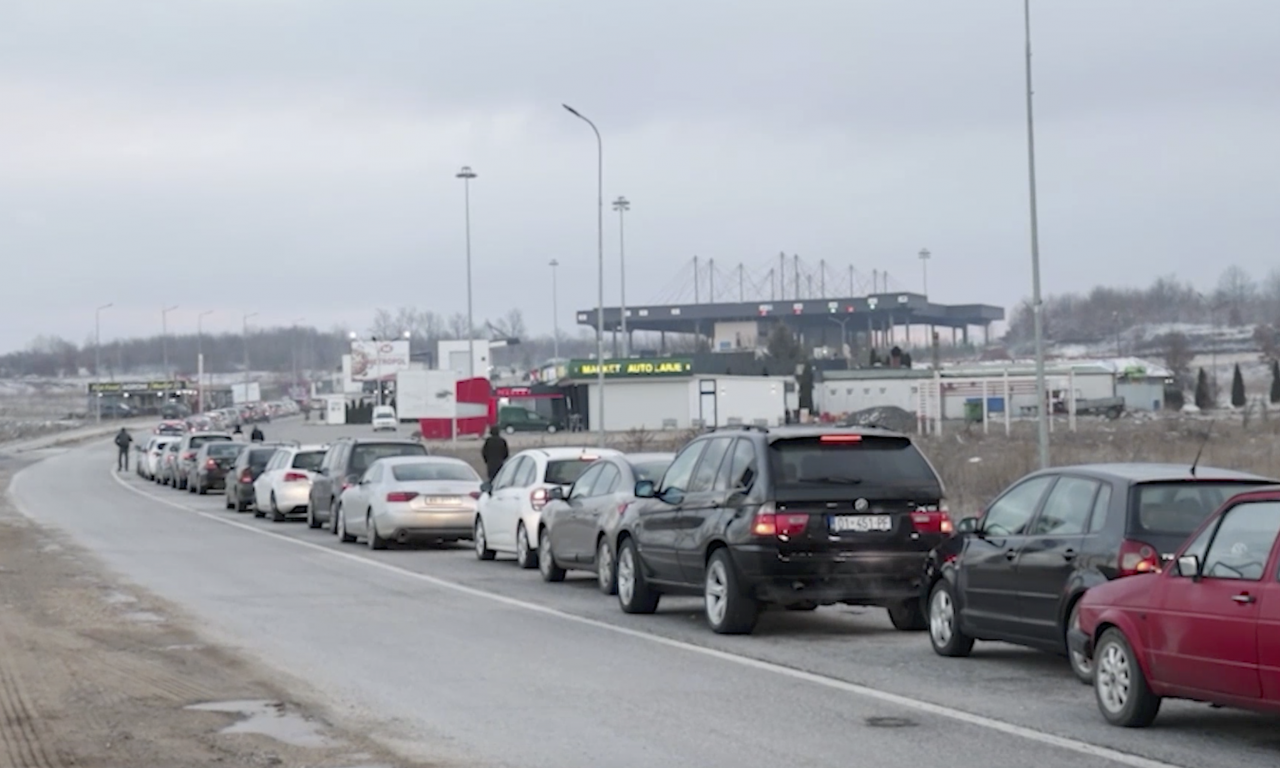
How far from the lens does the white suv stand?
22.9 metres

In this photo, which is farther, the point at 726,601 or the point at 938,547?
the point at 726,601

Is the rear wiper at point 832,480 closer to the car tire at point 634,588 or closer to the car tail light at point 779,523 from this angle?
the car tail light at point 779,523

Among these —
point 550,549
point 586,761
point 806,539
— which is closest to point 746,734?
point 586,761

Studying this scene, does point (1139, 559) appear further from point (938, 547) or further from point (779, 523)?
point (779, 523)

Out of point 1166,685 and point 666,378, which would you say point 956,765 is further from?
point 666,378

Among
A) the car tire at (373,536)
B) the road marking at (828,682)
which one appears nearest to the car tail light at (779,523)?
the road marking at (828,682)

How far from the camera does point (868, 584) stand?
49.1 ft

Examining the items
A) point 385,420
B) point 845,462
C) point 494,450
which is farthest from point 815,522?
point 385,420

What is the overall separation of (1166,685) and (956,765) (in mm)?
1570

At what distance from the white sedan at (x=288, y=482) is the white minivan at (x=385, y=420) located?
62.7 meters

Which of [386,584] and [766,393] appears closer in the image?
[386,584]

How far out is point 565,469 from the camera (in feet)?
76.7

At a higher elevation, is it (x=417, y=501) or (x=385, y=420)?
(x=417, y=501)

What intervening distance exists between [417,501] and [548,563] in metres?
5.93
